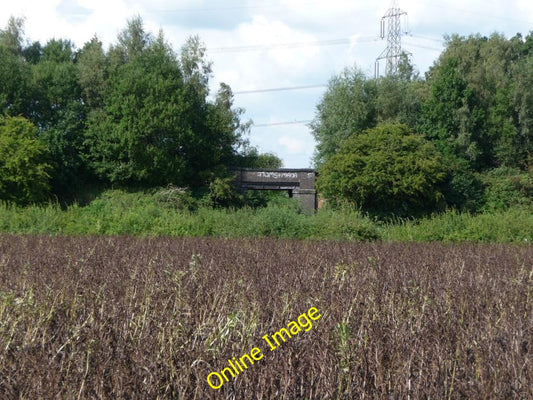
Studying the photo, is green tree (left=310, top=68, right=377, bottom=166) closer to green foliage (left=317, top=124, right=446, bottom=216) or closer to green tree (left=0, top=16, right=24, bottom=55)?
green foliage (left=317, top=124, right=446, bottom=216)

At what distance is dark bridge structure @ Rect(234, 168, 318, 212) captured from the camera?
34.4 m

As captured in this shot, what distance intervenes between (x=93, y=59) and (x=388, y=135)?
16.0 meters

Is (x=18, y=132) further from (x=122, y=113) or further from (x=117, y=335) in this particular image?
(x=117, y=335)

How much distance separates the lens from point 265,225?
23766 mm

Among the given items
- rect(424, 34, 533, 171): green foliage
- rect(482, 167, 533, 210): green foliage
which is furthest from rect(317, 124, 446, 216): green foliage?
rect(424, 34, 533, 171): green foliage

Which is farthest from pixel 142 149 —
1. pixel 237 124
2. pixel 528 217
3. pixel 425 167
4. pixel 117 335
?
pixel 117 335

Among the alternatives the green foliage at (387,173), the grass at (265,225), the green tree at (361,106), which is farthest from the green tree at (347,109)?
the grass at (265,225)

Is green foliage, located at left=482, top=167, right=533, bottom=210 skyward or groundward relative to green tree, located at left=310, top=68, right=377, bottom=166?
groundward

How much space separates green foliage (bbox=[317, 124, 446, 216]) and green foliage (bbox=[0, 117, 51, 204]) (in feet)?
41.6

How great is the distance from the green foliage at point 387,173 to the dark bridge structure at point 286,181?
2534mm

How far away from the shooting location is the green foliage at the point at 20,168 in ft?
97.2

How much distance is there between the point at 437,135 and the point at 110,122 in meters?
16.8

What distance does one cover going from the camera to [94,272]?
27.2 feet

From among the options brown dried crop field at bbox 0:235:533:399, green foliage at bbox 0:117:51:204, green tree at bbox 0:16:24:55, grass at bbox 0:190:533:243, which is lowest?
grass at bbox 0:190:533:243
